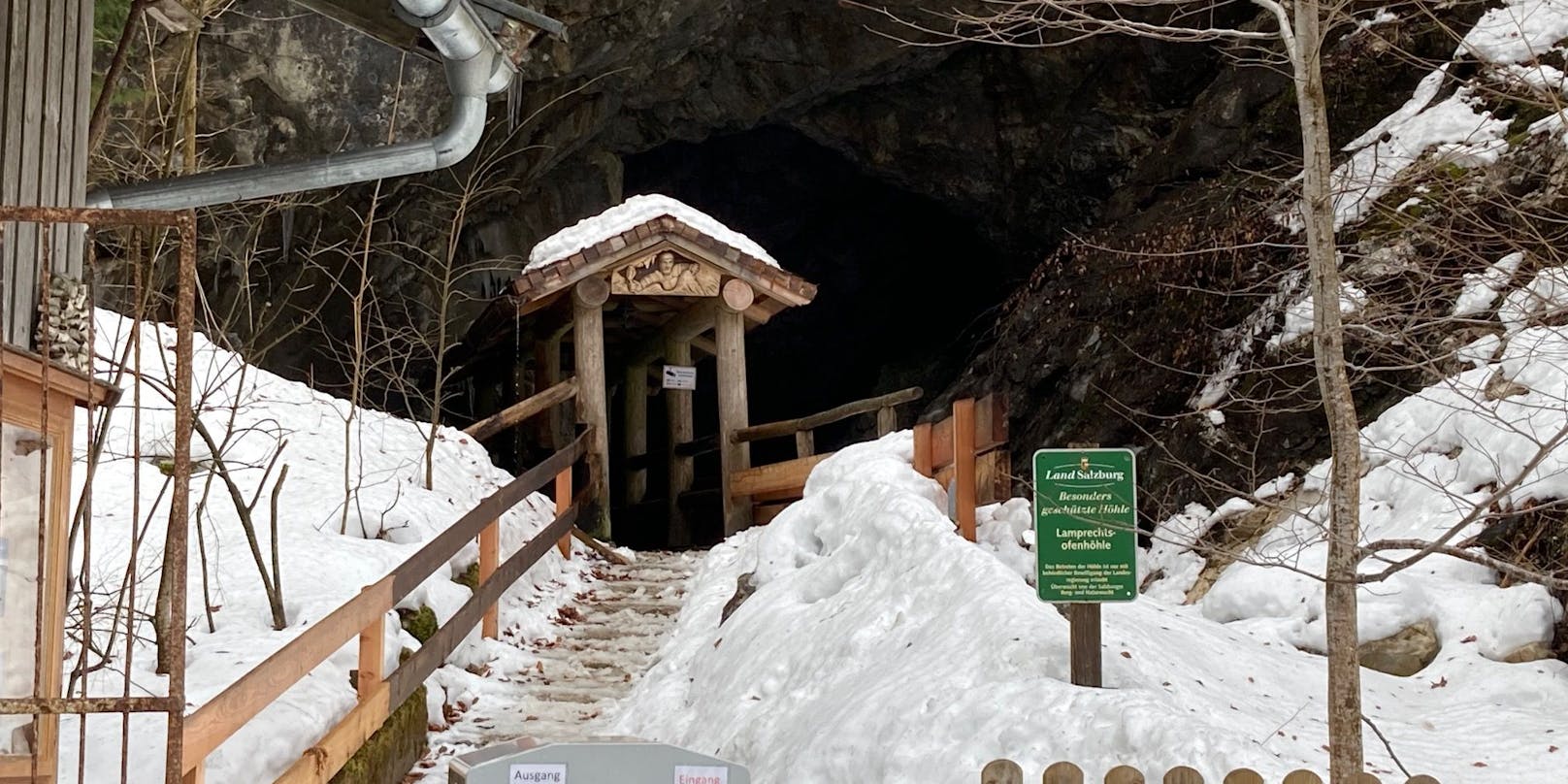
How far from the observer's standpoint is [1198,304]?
33.2 feet

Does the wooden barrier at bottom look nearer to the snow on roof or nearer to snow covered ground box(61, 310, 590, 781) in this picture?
snow covered ground box(61, 310, 590, 781)

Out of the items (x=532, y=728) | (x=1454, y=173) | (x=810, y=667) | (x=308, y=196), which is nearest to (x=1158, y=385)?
(x=1454, y=173)

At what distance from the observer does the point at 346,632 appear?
222 inches

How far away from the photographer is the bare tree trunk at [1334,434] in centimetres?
416

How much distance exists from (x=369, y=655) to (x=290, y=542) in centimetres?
214

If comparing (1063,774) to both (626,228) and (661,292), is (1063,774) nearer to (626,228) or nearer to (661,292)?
(626,228)

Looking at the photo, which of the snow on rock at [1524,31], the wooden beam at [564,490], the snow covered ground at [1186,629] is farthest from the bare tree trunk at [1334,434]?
the wooden beam at [564,490]

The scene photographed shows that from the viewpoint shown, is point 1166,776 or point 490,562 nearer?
point 1166,776

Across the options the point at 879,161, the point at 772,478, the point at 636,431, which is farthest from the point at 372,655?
the point at 879,161

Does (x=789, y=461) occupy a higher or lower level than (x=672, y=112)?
lower

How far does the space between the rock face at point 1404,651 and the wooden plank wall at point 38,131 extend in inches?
227

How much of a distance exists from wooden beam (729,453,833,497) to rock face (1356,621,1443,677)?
566 centimetres

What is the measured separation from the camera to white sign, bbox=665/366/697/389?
13.7 meters

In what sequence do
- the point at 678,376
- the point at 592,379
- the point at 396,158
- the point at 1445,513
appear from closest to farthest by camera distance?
1. the point at 396,158
2. the point at 1445,513
3. the point at 592,379
4. the point at 678,376
